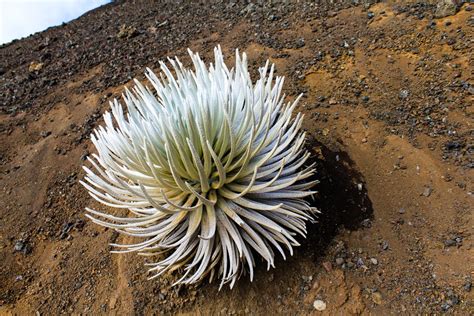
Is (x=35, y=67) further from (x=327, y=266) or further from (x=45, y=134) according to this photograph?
(x=327, y=266)

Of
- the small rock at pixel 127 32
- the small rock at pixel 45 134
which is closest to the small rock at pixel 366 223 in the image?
the small rock at pixel 45 134

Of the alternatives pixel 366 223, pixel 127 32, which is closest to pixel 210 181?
pixel 366 223

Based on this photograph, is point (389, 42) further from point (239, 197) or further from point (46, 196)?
point (46, 196)

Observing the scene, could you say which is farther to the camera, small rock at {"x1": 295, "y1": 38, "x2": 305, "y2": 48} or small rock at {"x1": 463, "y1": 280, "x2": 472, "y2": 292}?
small rock at {"x1": 295, "y1": 38, "x2": 305, "y2": 48}

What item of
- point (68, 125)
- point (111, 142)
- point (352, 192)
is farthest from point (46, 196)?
point (352, 192)

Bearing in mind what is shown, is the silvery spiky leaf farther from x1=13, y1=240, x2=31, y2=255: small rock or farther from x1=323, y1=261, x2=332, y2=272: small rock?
x1=13, y1=240, x2=31, y2=255: small rock

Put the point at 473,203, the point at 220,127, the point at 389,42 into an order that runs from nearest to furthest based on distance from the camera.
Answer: the point at 220,127 < the point at 473,203 < the point at 389,42

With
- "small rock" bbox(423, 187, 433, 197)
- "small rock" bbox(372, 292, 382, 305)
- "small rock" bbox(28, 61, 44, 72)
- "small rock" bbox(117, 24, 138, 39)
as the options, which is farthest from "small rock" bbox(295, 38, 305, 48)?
"small rock" bbox(28, 61, 44, 72)
